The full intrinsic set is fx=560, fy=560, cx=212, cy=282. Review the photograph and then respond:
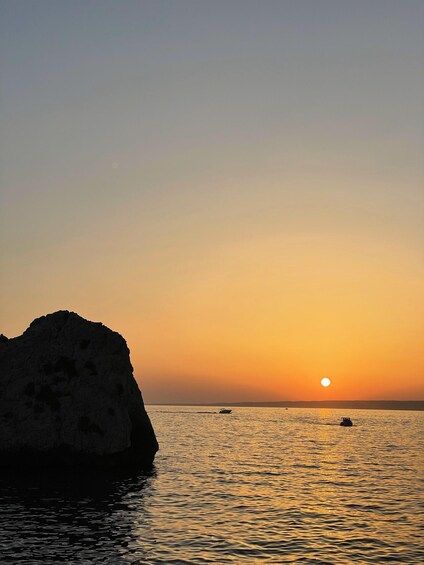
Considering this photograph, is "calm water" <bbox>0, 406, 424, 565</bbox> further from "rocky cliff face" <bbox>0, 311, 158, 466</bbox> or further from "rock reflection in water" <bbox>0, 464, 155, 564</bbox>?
"rocky cliff face" <bbox>0, 311, 158, 466</bbox>

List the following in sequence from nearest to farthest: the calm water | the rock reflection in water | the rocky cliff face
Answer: the rock reflection in water
the calm water
the rocky cliff face

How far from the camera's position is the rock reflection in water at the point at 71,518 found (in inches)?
828

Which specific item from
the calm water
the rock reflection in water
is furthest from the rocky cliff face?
the calm water

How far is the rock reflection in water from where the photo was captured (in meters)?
21.0

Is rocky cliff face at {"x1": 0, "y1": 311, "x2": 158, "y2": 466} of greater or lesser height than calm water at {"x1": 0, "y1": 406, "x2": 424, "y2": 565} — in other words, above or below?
above

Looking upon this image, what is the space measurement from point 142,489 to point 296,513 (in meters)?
11.6

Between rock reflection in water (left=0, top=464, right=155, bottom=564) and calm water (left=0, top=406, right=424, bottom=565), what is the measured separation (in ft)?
0.16

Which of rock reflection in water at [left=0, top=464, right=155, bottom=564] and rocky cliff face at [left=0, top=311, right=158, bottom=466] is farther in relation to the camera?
rocky cliff face at [left=0, top=311, right=158, bottom=466]

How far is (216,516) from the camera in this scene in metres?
28.4

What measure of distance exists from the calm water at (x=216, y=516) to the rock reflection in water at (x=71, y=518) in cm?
5

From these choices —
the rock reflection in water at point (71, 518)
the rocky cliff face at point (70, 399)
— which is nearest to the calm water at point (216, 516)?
the rock reflection in water at point (71, 518)

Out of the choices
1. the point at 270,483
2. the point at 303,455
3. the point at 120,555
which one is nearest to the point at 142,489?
the point at 270,483

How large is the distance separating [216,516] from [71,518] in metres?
7.17

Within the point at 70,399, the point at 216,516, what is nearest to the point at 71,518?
the point at 216,516
